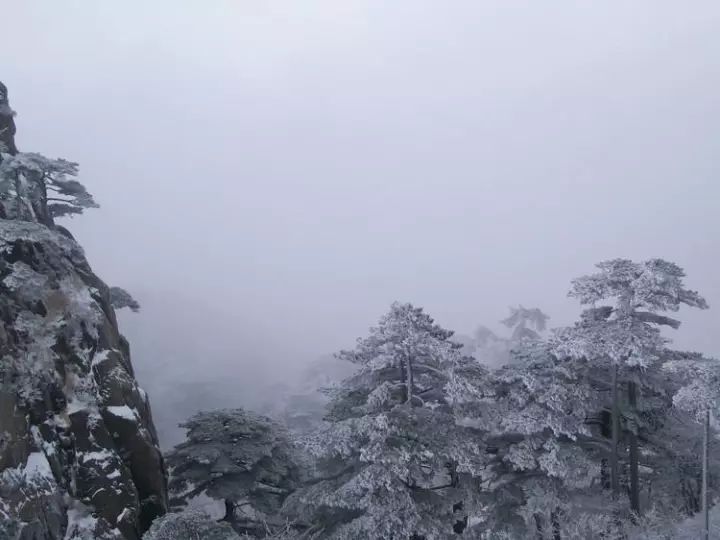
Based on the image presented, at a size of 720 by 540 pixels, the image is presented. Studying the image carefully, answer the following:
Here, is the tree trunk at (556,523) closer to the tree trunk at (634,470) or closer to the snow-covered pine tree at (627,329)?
the snow-covered pine tree at (627,329)

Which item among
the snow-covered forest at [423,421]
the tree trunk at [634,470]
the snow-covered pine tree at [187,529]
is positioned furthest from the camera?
the tree trunk at [634,470]

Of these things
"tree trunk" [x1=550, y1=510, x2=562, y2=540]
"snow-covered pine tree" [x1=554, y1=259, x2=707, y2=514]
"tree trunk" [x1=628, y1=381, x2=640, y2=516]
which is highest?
"snow-covered pine tree" [x1=554, y1=259, x2=707, y2=514]

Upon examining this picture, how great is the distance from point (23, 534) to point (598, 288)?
66.7 feet

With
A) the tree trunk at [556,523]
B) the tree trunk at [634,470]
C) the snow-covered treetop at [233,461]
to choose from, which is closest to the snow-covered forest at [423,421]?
the tree trunk at [634,470]

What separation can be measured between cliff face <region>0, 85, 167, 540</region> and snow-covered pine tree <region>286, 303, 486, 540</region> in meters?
6.02

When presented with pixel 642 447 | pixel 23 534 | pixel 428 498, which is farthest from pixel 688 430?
pixel 23 534

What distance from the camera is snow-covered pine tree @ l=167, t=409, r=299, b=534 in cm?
2159

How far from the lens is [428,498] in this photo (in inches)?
663

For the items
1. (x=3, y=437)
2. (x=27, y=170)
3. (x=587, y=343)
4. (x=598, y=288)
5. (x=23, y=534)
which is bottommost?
(x=23, y=534)

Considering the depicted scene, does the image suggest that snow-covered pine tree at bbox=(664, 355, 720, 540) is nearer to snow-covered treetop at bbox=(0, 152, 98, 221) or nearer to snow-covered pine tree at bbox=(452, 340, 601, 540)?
snow-covered pine tree at bbox=(452, 340, 601, 540)

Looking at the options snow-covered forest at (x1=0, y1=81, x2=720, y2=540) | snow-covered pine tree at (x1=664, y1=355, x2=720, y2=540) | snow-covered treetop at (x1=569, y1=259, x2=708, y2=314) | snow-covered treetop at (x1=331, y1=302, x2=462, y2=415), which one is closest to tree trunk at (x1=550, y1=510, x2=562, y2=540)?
snow-covered forest at (x1=0, y1=81, x2=720, y2=540)

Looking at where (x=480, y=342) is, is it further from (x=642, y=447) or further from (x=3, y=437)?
(x=3, y=437)

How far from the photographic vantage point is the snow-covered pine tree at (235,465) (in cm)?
2159

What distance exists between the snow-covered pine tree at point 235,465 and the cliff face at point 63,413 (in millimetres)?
2616
